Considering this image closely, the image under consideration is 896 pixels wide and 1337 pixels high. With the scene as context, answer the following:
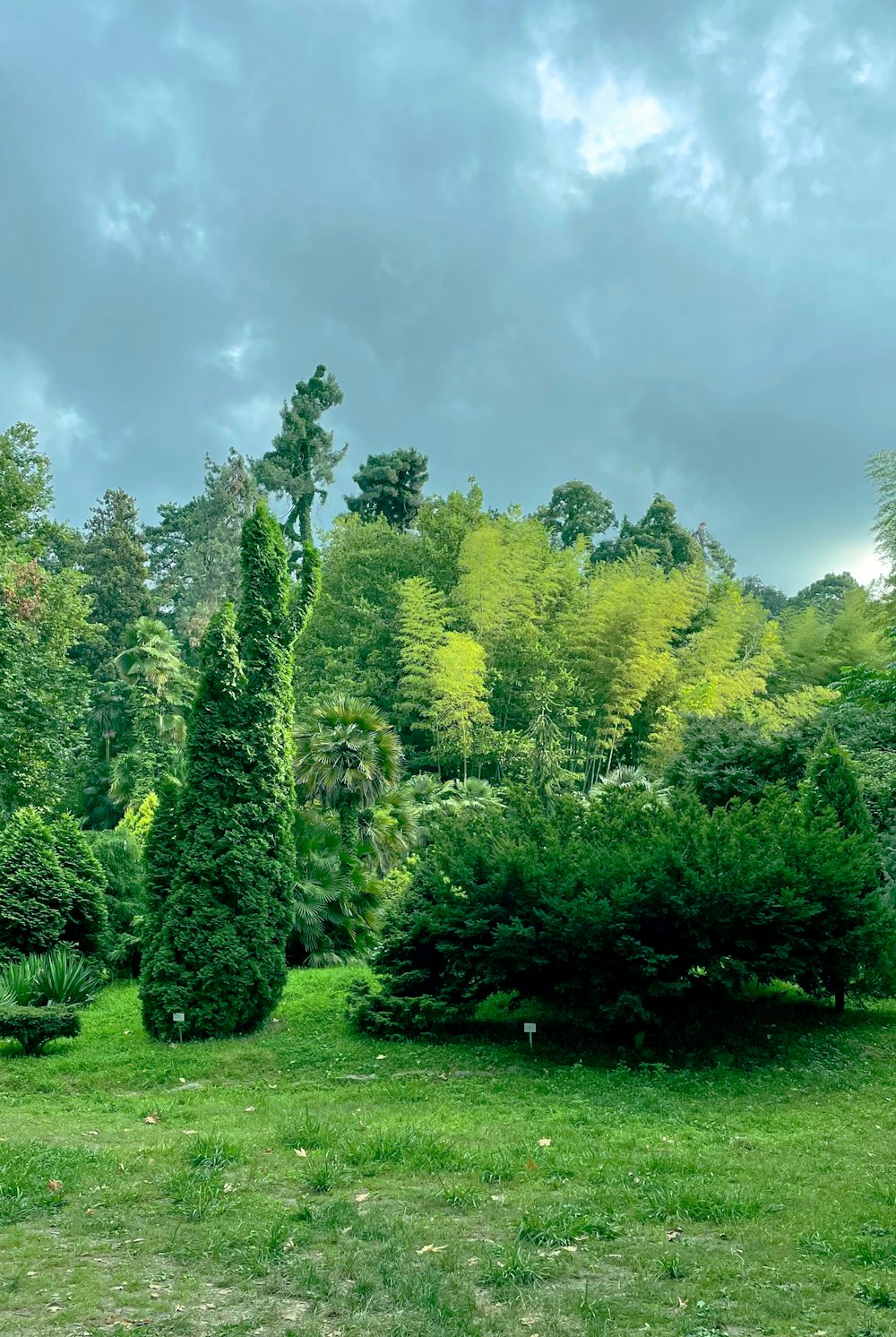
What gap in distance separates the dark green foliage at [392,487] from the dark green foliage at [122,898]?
28.0 m

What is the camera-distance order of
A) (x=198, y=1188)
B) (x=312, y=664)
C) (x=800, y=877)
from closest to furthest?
(x=198, y=1188), (x=800, y=877), (x=312, y=664)

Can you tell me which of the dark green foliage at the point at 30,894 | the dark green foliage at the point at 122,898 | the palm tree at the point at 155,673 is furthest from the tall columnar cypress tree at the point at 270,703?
the palm tree at the point at 155,673

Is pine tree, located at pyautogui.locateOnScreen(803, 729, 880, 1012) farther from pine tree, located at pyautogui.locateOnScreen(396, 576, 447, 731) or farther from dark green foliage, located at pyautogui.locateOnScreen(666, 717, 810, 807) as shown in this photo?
pine tree, located at pyautogui.locateOnScreen(396, 576, 447, 731)

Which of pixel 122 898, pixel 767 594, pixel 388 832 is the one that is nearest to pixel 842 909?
pixel 388 832

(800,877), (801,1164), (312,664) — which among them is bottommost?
(801,1164)

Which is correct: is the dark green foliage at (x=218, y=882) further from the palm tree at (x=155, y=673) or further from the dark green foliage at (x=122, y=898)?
the palm tree at (x=155, y=673)

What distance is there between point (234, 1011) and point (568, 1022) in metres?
3.75

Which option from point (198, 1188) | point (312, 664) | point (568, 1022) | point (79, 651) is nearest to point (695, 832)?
point (568, 1022)

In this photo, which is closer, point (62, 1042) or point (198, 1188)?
point (198, 1188)

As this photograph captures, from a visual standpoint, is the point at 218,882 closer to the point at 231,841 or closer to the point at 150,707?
the point at 231,841

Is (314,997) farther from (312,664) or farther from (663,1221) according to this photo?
(312,664)

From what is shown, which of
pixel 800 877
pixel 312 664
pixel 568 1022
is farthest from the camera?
pixel 312 664

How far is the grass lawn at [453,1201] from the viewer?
386 cm

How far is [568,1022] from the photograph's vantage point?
36.1ft
